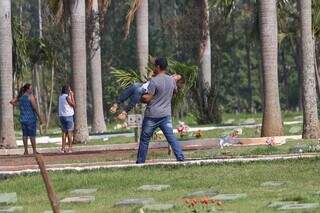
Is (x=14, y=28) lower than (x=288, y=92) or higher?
higher

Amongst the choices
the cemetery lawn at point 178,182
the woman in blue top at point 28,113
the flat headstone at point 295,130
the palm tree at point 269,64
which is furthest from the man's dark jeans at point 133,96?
the flat headstone at point 295,130

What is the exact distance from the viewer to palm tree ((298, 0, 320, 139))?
2250 cm

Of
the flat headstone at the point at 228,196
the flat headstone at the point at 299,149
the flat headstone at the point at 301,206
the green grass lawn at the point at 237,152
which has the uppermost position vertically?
the flat headstone at the point at 301,206

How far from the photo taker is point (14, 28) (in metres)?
38.2

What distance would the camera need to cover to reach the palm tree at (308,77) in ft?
73.8

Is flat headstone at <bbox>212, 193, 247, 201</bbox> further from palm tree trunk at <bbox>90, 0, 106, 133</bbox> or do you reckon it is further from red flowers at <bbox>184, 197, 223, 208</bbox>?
palm tree trunk at <bbox>90, 0, 106, 133</bbox>

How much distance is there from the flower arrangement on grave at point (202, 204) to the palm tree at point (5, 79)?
15.1 meters

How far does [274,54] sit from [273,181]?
9675mm

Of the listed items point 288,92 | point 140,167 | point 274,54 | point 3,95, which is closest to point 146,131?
point 140,167

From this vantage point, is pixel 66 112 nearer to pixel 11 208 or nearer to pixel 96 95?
pixel 11 208

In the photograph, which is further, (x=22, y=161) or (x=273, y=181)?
(x=22, y=161)

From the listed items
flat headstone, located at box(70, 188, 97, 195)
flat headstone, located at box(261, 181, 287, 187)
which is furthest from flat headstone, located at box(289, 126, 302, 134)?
flat headstone, located at box(70, 188, 97, 195)

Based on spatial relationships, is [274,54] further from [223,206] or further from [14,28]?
[14,28]

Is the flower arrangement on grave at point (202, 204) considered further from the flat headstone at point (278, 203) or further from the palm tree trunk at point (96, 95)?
the palm tree trunk at point (96, 95)
